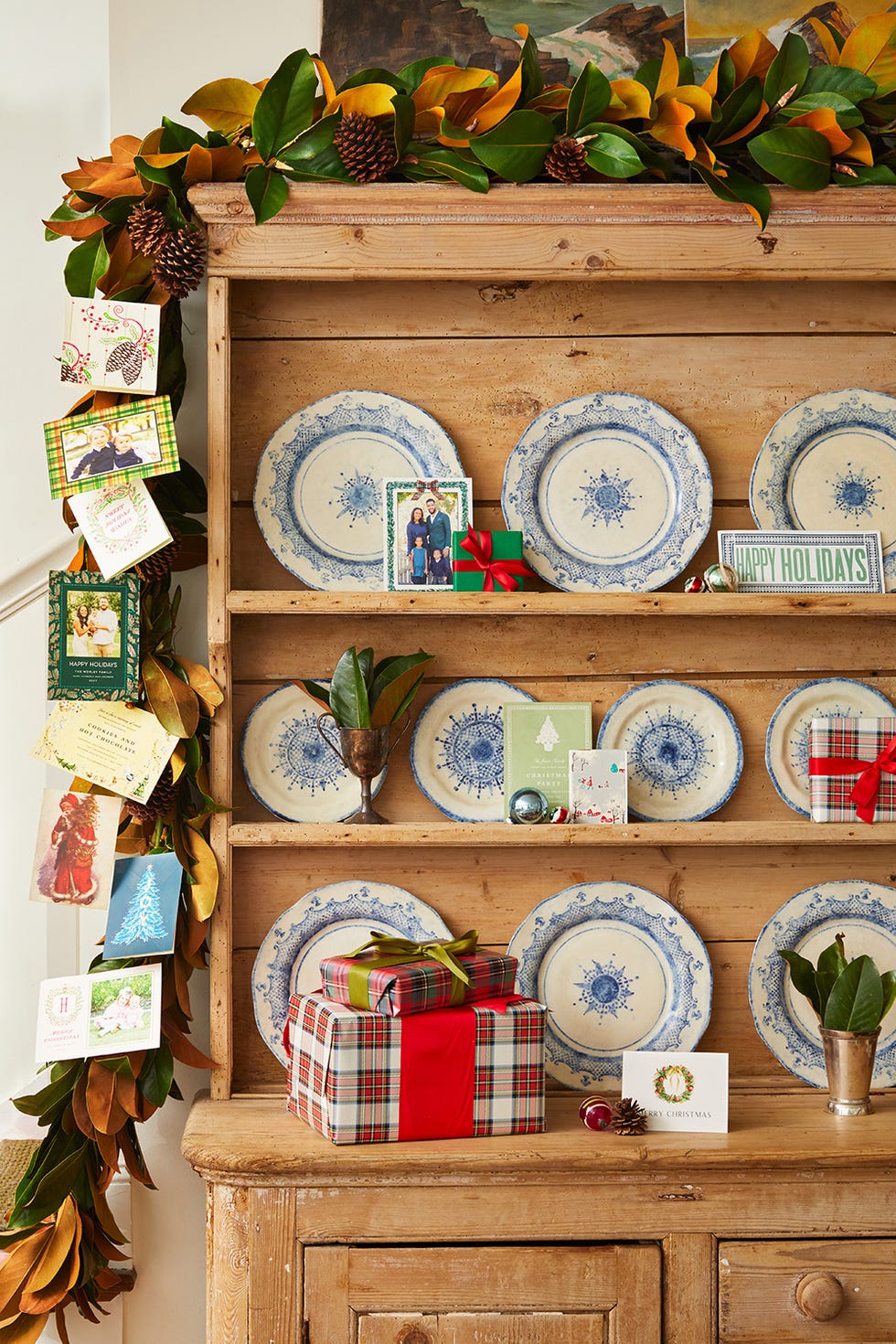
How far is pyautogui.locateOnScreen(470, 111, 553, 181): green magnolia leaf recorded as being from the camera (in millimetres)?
1562

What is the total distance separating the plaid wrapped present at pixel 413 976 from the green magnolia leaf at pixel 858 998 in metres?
0.43

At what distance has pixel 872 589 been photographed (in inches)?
67.8

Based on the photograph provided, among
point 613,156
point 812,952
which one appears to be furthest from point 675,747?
point 613,156

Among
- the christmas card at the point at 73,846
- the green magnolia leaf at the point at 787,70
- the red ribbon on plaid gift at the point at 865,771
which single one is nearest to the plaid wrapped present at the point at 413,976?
the christmas card at the point at 73,846

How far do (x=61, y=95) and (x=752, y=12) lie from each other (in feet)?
3.53

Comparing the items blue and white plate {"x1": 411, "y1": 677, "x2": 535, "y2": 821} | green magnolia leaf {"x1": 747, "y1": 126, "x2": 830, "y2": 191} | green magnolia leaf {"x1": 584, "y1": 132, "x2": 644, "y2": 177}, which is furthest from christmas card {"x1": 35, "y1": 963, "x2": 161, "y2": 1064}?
green magnolia leaf {"x1": 747, "y1": 126, "x2": 830, "y2": 191}

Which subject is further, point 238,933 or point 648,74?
point 238,933

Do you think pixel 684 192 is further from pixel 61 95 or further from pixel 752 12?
pixel 61 95

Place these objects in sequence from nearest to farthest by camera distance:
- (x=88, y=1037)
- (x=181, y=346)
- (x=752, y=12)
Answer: (x=88, y=1037) < (x=181, y=346) < (x=752, y=12)

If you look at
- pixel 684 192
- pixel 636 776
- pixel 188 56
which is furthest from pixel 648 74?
pixel 636 776

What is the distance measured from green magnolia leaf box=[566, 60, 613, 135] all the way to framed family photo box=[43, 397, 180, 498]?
669 mm

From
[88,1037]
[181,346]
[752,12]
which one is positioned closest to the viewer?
[88,1037]

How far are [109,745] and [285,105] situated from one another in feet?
2.91

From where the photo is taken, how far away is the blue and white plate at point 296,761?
1717mm
